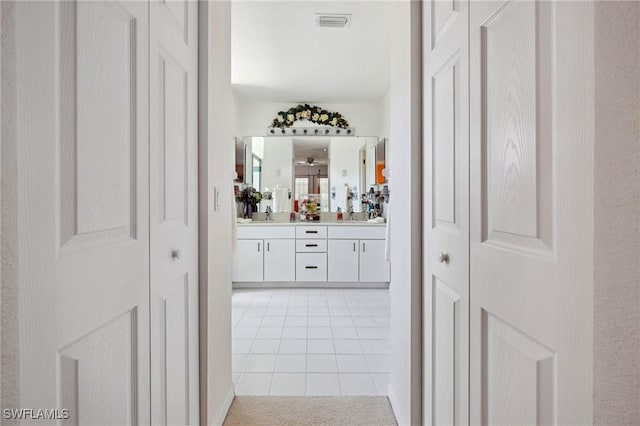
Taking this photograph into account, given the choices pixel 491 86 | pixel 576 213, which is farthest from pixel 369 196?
pixel 576 213

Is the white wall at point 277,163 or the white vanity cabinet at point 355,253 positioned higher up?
the white wall at point 277,163

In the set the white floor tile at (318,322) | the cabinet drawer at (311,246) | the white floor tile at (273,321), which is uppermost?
the cabinet drawer at (311,246)

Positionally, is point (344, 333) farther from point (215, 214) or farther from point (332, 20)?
point (332, 20)

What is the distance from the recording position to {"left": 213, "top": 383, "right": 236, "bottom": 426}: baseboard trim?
1.70 metres

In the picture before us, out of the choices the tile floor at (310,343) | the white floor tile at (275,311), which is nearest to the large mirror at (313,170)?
the tile floor at (310,343)

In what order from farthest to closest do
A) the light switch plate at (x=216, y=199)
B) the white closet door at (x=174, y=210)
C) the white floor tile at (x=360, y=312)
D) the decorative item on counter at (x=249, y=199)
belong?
1. the decorative item on counter at (x=249, y=199)
2. the white floor tile at (x=360, y=312)
3. the light switch plate at (x=216, y=199)
4. the white closet door at (x=174, y=210)

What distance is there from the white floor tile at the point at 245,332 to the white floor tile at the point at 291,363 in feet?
1.62

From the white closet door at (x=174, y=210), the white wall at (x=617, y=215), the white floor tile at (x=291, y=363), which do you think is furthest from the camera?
the white floor tile at (x=291, y=363)

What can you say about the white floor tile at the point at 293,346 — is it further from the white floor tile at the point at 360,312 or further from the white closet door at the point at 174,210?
the white closet door at the point at 174,210

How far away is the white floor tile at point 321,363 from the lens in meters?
2.36

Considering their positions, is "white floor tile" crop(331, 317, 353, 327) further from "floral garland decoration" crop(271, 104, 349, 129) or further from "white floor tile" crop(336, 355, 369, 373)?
"floral garland decoration" crop(271, 104, 349, 129)

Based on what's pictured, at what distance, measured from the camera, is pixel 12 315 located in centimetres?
54

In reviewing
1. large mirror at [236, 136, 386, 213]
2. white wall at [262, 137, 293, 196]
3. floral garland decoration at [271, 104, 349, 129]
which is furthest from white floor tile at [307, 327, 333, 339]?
floral garland decoration at [271, 104, 349, 129]

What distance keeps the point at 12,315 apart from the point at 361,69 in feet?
12.9
